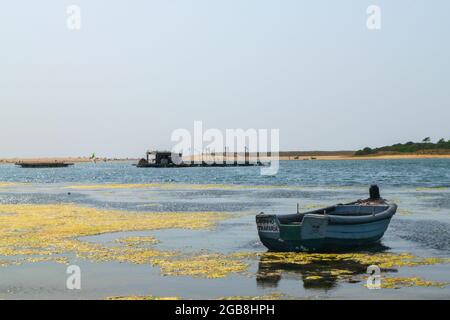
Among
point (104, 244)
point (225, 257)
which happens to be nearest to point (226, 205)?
point (104, 244)

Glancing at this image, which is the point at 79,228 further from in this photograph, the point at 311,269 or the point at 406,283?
the point at 406,283

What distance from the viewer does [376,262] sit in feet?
74.9

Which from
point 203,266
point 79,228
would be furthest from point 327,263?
point 79,228

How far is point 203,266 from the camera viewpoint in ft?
73.1

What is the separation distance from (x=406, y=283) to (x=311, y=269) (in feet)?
12.0

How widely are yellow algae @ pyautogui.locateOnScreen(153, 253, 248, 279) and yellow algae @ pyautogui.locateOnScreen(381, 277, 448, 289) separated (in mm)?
5188

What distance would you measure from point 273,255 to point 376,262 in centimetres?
428

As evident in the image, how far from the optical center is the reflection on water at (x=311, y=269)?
757 inches

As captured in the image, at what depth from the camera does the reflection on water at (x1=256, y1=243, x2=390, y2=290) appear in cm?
1923

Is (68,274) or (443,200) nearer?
(68,274)

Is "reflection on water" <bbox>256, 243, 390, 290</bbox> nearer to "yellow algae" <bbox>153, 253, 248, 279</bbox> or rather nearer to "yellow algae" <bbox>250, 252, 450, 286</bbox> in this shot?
"yellow algae" <bbox>250, 252, 450, 286</bbox>
